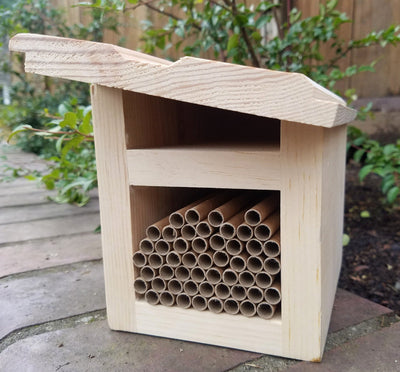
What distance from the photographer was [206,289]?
0.83m

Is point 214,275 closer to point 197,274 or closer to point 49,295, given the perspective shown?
point 197,274

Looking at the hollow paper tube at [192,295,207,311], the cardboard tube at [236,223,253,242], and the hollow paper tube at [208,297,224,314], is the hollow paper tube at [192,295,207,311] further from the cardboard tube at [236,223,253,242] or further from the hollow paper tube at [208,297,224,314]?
the cardboard tube at [236,223,253,242]

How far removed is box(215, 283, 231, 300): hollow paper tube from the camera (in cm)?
81

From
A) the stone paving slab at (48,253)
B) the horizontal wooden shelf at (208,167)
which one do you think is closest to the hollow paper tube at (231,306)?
the horizontal wooden shelf at (208,167)

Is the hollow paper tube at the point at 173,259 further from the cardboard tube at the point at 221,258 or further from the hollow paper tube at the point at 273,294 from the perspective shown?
the hollow paper tube at the point at 273,294

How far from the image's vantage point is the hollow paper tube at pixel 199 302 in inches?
32.5

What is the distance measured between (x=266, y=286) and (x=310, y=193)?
0.65ft

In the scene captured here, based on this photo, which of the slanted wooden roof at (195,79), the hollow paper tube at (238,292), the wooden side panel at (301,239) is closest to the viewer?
the slanted wooden roof at (195,79)

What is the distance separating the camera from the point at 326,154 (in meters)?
0.75

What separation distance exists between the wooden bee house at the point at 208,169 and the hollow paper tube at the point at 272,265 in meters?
0.02

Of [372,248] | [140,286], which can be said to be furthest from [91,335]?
[372,248]

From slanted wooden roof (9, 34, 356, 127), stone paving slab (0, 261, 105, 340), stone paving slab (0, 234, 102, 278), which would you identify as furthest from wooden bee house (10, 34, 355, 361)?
stone paving slab (0, 234, 102, 278)

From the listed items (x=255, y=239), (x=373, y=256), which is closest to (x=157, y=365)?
(x=255, y=239)

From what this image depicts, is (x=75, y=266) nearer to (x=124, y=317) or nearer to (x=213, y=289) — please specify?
(x=124, y=317)
